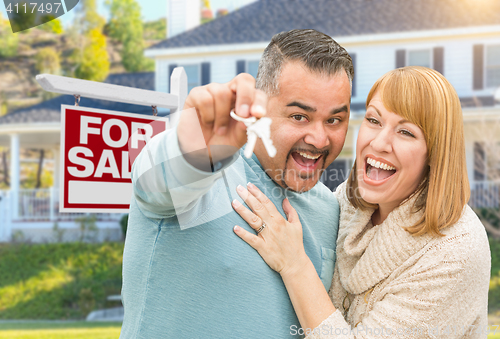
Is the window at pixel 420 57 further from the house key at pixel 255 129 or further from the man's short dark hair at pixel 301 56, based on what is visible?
the house key at pixel 255 129

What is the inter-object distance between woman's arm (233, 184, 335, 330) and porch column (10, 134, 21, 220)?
1418 centimetres

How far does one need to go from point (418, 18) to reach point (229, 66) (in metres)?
6.30

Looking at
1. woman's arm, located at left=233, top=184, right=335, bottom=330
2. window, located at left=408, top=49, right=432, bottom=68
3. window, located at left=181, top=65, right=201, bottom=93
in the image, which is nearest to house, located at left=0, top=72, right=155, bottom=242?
window, located at left=181, top=65, right=201, bottom=93

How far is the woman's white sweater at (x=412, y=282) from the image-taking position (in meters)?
1.96

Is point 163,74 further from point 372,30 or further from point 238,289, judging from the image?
point 238,289

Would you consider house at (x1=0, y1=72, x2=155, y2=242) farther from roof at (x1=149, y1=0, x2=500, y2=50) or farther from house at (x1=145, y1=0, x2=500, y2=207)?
roof at (x1=149, y1=0, x2=500, y2=50)

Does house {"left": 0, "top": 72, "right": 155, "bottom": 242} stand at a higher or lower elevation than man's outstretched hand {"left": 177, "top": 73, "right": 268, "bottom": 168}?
lower

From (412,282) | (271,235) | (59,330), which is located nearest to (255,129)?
(271,235)

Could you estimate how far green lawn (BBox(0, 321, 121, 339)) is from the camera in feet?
28.3

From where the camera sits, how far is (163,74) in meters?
15.8

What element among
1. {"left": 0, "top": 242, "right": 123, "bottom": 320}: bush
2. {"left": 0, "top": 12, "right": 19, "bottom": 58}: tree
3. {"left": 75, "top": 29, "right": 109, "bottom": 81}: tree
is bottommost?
{"left": 0, "top": 242, "right": 123, "bottom": 320}: bush

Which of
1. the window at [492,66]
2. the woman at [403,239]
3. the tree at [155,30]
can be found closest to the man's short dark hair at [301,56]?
the woman at [403,239]

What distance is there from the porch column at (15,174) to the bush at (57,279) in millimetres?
1227

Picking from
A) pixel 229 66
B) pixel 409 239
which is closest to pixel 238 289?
pixel 409 239
